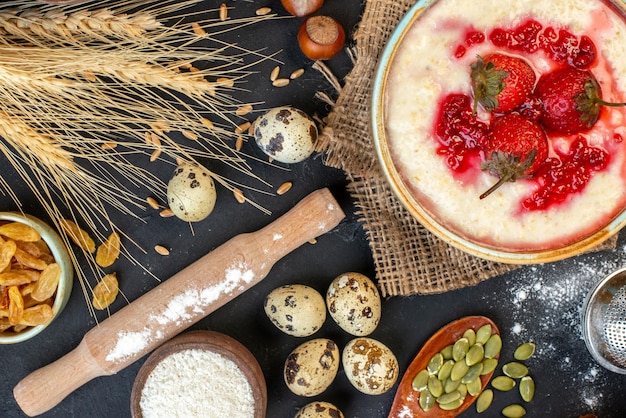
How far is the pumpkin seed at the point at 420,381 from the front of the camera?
1647 millimetres

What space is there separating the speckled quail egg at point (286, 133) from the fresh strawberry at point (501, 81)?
0.39m

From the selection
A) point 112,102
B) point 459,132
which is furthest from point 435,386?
point 112,102

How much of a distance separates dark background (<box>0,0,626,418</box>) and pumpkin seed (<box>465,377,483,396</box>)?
68 millimetres

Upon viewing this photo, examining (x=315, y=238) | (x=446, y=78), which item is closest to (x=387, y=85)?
(x=446, y=78)

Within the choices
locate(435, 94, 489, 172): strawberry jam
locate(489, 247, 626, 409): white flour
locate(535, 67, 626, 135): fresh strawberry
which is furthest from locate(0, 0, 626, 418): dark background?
locate(535, 67, 626, 135): fresh strawberry

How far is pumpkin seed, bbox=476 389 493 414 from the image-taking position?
1688 mm

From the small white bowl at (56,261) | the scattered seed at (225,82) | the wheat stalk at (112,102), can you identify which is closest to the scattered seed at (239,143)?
the wheat stalk at (112,102)

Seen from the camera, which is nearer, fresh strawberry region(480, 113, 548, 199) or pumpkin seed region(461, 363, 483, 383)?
fresh strawberry region(480, 113, 548, 199)

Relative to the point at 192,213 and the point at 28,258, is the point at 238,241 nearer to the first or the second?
the point at 192,213

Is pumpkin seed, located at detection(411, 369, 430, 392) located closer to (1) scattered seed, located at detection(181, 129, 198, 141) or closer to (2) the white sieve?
(2) the white sieve

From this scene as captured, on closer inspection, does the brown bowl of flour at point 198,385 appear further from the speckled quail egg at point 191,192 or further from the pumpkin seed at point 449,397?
the pumpkin seed at point 449,397

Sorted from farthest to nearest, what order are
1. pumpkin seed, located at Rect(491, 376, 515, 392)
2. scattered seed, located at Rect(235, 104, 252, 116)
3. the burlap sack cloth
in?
pumpkin seed, located at Rect(491, 376, 515, 392), scattered seed, located at Rect(235, 104, 252, 116), the burlap sack cloth

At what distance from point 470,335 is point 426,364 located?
13 cm

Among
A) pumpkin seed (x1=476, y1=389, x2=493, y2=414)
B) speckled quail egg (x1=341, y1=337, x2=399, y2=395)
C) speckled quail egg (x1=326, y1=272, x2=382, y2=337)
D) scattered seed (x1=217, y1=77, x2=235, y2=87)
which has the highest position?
scattered seed (x1=217, y1=77, x2=235, y2=87)
